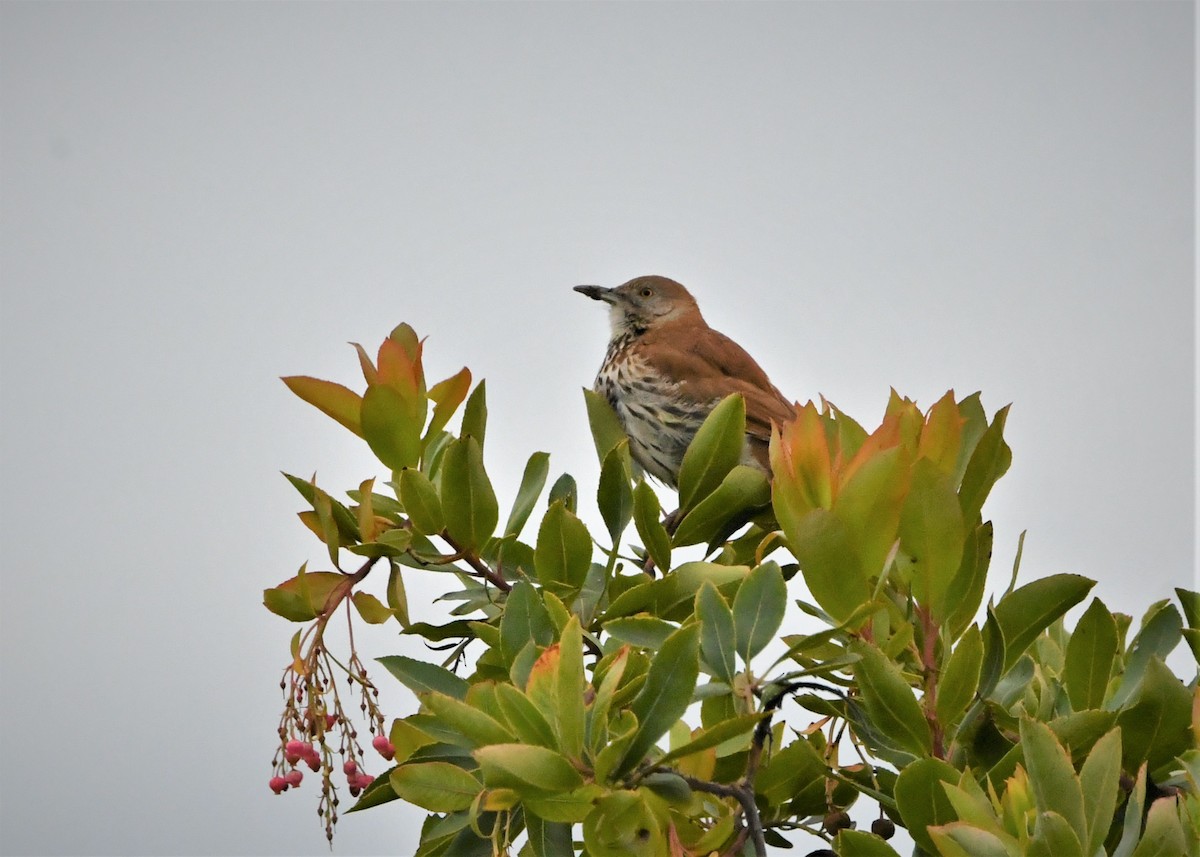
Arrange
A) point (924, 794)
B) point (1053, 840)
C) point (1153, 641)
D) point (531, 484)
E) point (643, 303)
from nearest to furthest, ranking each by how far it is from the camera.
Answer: point (1053, 840)
point (924, 794)
point (1153, 641)
point (531, 484)
point (643, 303)

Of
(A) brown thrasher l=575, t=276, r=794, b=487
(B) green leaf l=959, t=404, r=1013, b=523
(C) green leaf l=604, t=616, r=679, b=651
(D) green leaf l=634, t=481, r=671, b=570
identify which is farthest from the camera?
(A) brown thrasher l=575, t=276, r=794, b=487

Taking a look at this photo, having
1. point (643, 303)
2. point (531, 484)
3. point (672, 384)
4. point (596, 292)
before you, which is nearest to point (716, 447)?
point (531, 484)

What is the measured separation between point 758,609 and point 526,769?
0.99ft

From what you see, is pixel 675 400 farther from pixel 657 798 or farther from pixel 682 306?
pixel 657 798

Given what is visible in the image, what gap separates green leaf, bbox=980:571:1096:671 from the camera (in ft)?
4.10

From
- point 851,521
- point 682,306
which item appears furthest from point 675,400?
point 851,521

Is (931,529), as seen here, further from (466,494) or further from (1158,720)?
(466,494)

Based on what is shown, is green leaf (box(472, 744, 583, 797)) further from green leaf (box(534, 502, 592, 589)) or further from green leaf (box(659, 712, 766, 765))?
green leaf (box(534, 502, 592, 589))

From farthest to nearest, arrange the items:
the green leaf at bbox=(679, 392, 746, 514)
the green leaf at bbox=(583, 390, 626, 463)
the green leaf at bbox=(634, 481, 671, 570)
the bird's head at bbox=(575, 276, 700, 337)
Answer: the bird's head at bbox=(575, 276, 700, 337), the green leaf at bbox=(583, 390, 626, 463), the green leaf at bbox=(679, 392, 746, 514), the green leaf at bbox=(634, 481, 671, 570)

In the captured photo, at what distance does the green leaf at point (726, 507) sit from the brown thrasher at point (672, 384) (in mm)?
1447

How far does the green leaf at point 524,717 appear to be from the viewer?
3.40 ft

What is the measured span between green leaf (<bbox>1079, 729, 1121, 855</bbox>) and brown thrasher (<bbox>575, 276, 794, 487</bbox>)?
1981 mm

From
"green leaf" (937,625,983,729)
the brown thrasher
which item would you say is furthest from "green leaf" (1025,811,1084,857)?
the brown thrasher

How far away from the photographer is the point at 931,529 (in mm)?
1219
